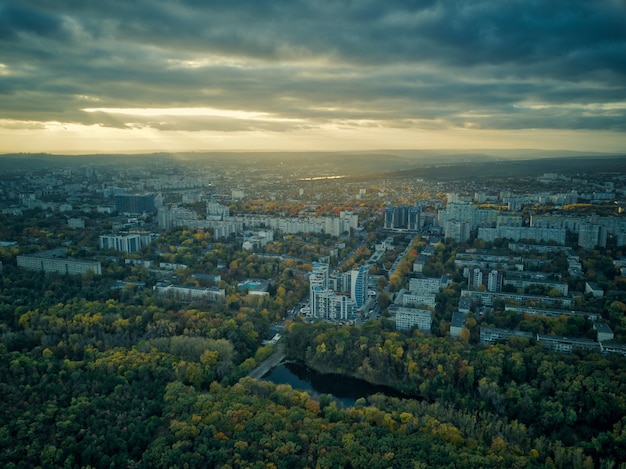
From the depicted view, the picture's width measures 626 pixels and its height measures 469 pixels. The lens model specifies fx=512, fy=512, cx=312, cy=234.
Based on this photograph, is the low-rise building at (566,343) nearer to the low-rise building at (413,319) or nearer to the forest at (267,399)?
the forest at (267,399)

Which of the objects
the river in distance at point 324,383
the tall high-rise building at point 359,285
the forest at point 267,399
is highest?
the tall high-rise building at point 359,285

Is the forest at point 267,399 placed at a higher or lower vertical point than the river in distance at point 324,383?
higher

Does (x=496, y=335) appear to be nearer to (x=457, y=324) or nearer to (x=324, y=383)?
(x=457, y=324)

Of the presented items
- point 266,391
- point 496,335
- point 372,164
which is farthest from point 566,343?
point 372,164

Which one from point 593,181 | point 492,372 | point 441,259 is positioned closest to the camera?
point 492,372

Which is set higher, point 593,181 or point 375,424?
point 593,181

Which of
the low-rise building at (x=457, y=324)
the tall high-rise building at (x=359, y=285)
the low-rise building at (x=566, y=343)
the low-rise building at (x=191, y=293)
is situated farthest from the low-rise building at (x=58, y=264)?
the low-rise building at (x=566, y=343)

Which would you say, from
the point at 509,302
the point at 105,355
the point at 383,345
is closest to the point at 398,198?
the point at 509,302

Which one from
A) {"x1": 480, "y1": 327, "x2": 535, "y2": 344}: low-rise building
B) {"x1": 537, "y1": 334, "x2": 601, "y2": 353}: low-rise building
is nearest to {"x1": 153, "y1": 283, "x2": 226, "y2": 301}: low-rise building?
{"x1": 480, "y1": 327, "x2": 535, "y2": 344}: low-rise building

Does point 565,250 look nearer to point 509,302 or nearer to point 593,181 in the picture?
point 509,302
